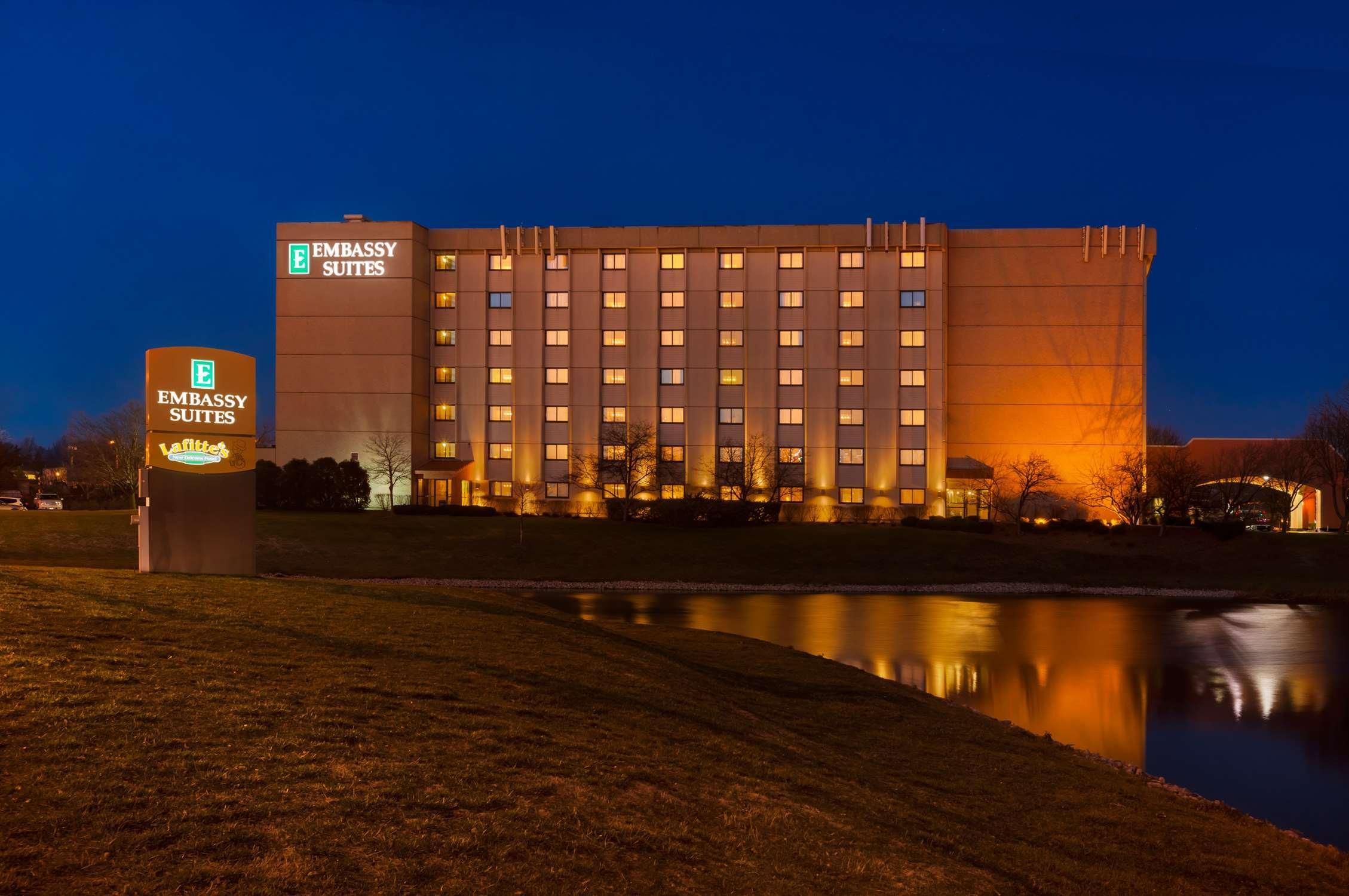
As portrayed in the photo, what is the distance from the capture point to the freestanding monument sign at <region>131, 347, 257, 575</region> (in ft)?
61.5

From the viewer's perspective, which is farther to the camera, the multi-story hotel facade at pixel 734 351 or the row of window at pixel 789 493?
the multi-story hotel facade at pixel 734 351

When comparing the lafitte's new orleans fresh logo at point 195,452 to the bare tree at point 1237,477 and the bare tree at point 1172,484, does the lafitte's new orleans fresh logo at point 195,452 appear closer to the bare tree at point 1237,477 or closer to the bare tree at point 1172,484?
the bare tree at point 1172,484

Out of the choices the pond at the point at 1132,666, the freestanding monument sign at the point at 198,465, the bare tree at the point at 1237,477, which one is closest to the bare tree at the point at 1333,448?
the bare tree at the point at 1237,477

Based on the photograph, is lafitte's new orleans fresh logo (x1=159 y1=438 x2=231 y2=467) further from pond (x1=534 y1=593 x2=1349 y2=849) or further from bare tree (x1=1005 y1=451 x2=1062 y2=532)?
bare tree (x1=1005 y1=451 x2=1062 y2=532)

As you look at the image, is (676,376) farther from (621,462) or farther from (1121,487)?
(1121,487)

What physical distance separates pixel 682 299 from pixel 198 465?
47.4 m

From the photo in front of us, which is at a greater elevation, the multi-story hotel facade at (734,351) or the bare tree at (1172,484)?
the multi-story hotel facade at (734,351)

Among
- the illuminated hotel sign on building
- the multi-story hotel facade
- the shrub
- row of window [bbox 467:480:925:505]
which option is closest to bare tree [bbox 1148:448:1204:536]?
the multi-story hotel facade

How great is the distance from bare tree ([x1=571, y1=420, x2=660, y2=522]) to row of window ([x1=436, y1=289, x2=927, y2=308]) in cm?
876

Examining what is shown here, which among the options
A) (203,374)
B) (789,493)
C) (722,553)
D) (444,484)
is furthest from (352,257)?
(203,374)

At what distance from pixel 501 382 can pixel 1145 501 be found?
141ft

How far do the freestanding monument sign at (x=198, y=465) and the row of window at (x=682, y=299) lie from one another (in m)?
45.0

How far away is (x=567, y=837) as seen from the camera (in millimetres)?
6262

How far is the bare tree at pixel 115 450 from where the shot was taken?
59656 mm
